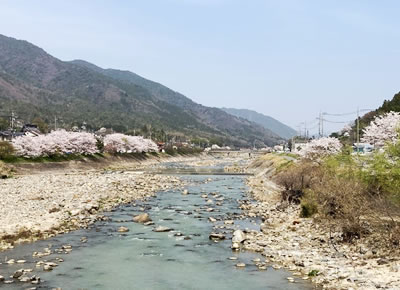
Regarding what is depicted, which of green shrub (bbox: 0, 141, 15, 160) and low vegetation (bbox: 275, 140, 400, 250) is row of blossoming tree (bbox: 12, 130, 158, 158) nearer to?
green shrub (bbox: 0, 141, 15, 160)

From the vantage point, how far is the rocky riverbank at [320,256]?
16.3 meters

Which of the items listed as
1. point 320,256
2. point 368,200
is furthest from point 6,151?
point 368,200

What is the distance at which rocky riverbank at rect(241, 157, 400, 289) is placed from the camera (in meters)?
16.3

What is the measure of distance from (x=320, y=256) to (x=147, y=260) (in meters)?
8.73

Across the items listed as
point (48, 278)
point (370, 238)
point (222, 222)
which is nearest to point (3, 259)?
point (48, 278)

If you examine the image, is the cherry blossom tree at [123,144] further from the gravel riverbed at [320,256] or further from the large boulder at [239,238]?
the large boulder at [239,238]

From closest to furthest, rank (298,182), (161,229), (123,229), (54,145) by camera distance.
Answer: (123,229), (161,229), (298,182), (54,145)

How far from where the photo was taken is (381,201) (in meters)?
19.9

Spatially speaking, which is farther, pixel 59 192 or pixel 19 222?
pixel 59 192

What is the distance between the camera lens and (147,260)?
20969 mm

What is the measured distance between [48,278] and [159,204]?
23.7 metres

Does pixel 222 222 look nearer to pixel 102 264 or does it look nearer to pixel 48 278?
pixel 102 264

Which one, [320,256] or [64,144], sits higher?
[64,144]

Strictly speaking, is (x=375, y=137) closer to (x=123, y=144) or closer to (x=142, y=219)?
(x=142, y=219)
